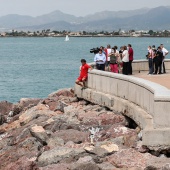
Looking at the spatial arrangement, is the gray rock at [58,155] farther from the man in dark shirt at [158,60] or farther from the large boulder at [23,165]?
the man in dark shirt at [158,60]

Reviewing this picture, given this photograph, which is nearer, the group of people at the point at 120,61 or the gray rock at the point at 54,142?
the gray rock at the point at 54,142

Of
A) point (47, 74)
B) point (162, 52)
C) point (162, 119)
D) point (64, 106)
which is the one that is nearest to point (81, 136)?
point (162, 119)

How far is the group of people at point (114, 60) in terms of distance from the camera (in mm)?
20861

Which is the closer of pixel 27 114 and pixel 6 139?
pixel 6 139

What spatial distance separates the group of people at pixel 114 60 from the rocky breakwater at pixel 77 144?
8.74 ft

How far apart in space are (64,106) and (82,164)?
716 cm

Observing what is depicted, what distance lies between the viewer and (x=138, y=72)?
24500 millimetres

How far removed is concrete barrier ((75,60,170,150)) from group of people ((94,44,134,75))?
1.68 meters

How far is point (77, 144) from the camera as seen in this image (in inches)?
520

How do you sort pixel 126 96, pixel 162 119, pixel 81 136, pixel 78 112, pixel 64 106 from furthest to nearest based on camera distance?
pixel 64 106 → pixel 78 112 → pixel 126 96 → pixel 81 136 → pixel 162 119

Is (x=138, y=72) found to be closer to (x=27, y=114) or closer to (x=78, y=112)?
(x=27, y=114)

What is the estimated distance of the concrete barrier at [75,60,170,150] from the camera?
475 inches

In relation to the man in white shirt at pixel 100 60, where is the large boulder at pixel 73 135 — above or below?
below

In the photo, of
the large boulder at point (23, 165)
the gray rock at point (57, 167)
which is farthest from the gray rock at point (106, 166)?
the large boulder at point (23, 165)
